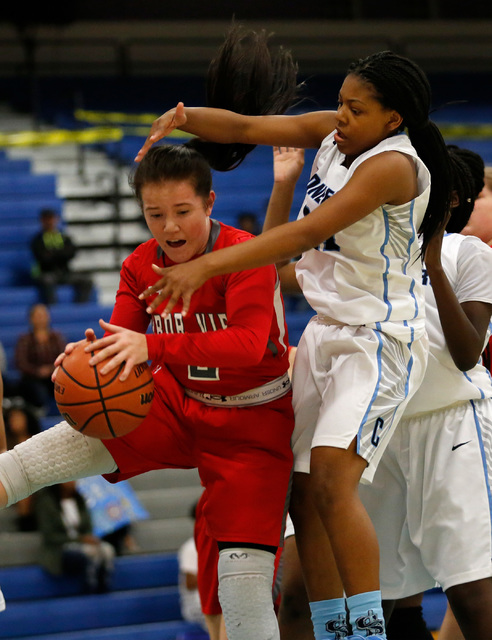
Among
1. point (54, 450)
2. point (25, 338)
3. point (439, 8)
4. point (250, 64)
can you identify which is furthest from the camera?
point (439, 8)

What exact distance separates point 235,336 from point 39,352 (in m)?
6.61

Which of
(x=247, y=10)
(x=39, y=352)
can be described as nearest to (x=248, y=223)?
(x=39, y=352)

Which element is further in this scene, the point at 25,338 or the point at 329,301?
the point at 25,338

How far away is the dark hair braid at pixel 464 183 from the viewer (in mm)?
3461

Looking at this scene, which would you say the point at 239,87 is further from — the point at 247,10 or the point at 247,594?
Answer: the point at 247,10

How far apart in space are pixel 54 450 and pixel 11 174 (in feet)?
34.4

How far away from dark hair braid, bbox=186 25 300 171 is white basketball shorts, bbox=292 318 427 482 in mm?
792

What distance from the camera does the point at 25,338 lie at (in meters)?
9.27

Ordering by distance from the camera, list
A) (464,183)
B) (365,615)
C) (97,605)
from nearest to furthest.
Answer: (365,615)
(464,183)
(97,605)

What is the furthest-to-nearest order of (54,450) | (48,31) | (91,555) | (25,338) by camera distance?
1. (48,31)
2. (25,338)
3. (91,555)
4. (54,450)

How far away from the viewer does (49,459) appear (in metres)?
3.12

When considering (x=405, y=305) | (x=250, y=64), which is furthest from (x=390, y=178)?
(x=250, y=64)

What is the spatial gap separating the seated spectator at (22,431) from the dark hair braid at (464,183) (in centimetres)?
496

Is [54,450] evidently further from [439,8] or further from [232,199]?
[439,8]
